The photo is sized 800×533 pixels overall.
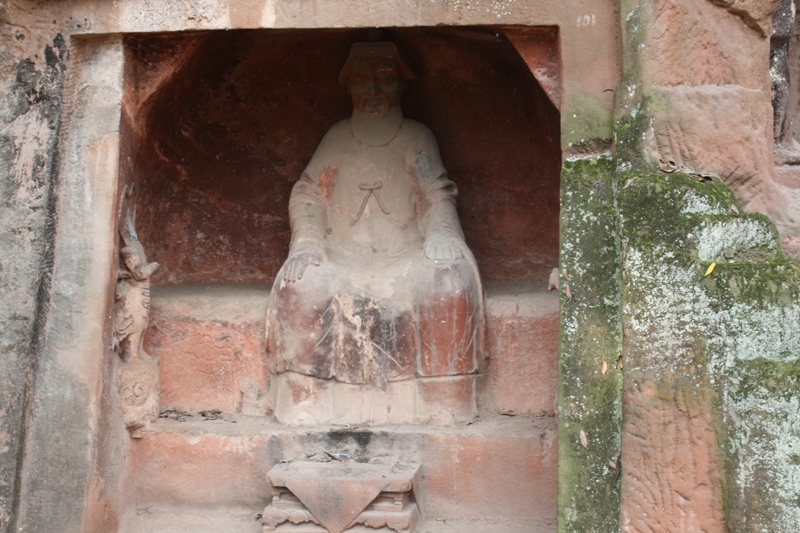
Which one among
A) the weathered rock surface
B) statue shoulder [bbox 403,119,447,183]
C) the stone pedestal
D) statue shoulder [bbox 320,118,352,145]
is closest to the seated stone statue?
statue shoulder [bbox 403,119,447,183]

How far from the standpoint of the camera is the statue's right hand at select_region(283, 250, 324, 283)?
497 cm

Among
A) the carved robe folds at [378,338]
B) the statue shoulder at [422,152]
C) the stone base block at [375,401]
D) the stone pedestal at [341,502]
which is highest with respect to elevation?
the statue shoulder at [422,152]

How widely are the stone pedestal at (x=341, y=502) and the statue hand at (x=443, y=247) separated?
1148mm

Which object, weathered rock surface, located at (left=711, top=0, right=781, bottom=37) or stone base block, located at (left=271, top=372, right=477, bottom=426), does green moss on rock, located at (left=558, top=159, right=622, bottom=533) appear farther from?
stone base block, located at (left=271, top=372, right=477, bottom=426)

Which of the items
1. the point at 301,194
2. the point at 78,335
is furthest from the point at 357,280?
the point at 78,335

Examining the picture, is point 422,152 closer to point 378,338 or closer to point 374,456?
point 378,338

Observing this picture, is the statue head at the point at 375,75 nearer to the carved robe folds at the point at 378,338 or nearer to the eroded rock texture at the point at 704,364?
the carved robe folds at the point at 378,338


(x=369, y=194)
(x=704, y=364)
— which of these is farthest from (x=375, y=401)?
(x=704, y=364)

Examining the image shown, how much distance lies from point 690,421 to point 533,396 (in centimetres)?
159

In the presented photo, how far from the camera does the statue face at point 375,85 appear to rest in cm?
542

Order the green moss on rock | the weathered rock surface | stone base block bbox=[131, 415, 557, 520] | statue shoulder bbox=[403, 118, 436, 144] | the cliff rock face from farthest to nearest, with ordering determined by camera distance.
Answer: statue shoulder bbox=[403, 118, 436, 144]
stone base block bbox=[131, 415, 557, 520]
the cliff rock face
the weathered rock surface
the green moss on rock

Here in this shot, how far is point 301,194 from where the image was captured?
5473 millimetres

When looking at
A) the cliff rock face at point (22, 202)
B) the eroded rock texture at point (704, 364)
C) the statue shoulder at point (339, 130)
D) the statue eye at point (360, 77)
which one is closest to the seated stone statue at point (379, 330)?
the statue shoulder at point (339, 130)

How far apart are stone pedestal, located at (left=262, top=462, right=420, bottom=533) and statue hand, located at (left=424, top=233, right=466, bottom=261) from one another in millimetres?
1148
